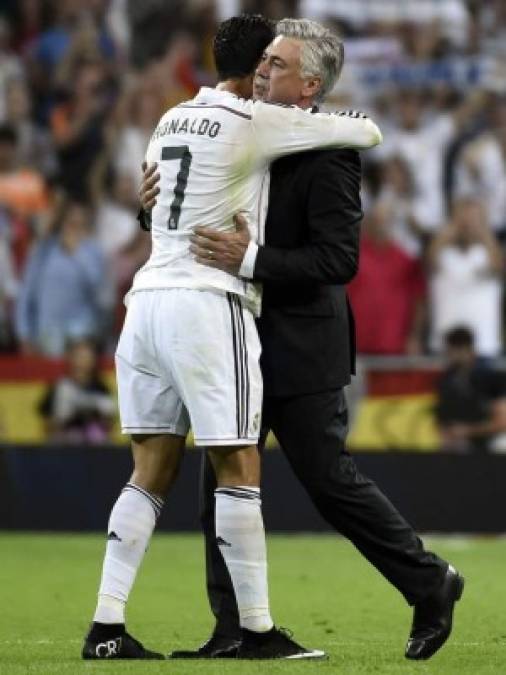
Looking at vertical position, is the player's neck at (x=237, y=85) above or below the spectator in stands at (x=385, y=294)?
above

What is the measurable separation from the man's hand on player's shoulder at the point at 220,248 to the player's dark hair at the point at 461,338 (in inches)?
282

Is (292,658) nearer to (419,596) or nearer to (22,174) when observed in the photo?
(419,596)

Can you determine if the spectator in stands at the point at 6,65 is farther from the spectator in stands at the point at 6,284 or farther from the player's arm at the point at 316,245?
the player's arm at the point at 316,245

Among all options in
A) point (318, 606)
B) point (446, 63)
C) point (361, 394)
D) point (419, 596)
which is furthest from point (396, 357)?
point (419, 596)

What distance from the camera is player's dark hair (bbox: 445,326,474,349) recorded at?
12.9 meters

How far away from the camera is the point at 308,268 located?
5.93m

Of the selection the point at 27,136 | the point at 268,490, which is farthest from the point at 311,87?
the point at 27,136

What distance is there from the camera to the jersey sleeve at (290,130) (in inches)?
232

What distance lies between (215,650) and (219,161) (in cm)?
170

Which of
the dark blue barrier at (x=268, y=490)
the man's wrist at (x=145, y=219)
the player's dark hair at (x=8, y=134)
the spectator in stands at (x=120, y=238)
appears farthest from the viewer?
the player's dark hair at (x=8, y=134)

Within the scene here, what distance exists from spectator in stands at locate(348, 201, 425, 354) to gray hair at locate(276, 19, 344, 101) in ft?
24.2

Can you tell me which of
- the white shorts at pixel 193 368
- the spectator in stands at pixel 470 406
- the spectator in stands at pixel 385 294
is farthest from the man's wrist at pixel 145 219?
the spectator in stands at pixel 385 294

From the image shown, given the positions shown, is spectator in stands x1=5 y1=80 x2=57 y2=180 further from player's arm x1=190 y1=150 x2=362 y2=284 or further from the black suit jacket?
player's arm x1=190 y1=150 x2=362 y2=284

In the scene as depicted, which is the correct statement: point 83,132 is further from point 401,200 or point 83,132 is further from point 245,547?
point 245,547
